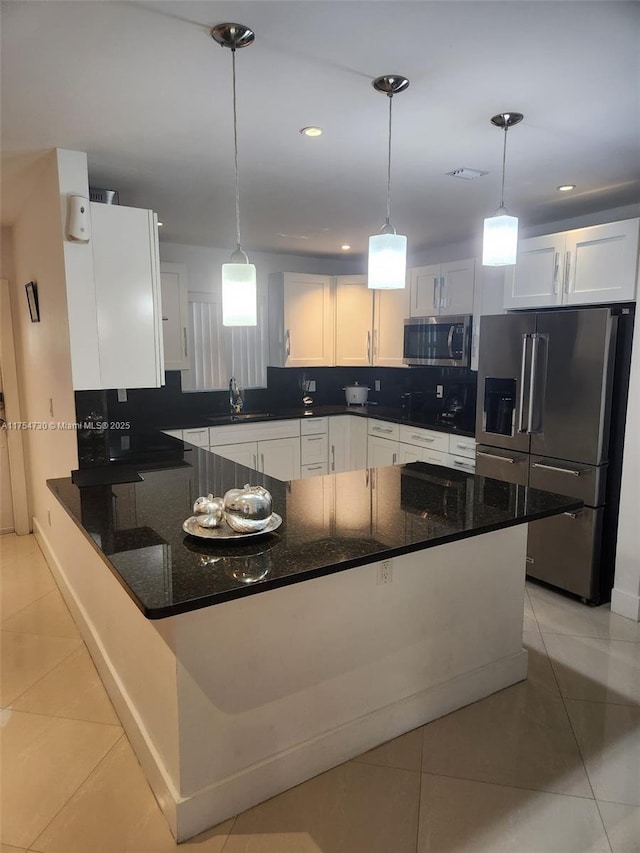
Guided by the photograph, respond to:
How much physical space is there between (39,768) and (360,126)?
9.10 feet

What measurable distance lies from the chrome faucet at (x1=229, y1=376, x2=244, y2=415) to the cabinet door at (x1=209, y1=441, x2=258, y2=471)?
0.57 metres

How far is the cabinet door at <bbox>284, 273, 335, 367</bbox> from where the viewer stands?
5.09 metres

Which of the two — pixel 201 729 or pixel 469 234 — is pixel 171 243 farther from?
pixel 201 729

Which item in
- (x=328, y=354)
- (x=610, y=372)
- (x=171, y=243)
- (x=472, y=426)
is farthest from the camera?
(x=328, y=354)

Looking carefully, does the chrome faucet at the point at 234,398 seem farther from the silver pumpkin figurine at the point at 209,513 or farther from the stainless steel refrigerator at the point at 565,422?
the silver pumpkin figurine at the point at 209,513

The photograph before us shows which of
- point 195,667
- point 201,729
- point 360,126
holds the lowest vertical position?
point 201,729

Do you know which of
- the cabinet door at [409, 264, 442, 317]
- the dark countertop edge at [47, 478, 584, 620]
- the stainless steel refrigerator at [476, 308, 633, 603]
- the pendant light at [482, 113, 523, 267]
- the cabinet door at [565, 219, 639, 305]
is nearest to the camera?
the dark countertop edge at [47, 478, 584, 620]

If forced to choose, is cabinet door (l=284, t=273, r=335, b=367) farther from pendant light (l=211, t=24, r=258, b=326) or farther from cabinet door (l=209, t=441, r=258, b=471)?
pendant light (l=211, t=24, r=258, b=326)

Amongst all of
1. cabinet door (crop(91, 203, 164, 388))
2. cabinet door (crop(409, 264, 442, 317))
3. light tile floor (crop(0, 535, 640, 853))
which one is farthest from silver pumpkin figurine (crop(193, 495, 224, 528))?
cabinet door (crop(409, 264, 442, 317))

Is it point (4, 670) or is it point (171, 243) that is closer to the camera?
point (4, 670)

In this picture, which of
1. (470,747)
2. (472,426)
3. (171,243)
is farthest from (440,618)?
(171,243)

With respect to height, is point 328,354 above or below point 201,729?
above

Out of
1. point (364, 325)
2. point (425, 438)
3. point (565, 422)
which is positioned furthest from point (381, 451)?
point (565, 422)

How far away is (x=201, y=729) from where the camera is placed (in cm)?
175
